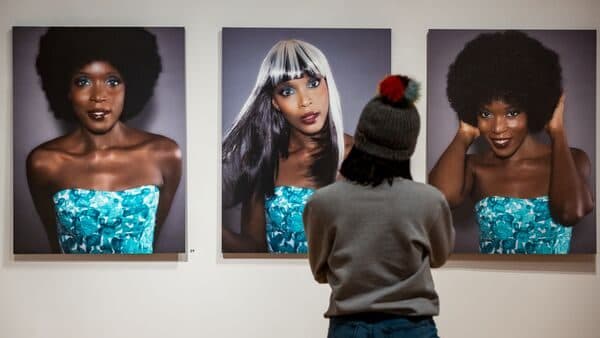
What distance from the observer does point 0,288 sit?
3.47m

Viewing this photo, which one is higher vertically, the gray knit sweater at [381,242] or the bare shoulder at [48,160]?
the bare shoulder at [48,160]

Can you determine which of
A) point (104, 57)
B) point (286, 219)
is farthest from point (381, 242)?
point (104, 57)

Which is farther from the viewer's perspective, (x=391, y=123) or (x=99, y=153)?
(x=99, y=153)

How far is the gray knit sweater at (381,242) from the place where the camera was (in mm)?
1981

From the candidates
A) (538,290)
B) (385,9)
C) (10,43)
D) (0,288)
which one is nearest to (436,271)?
(538,290)

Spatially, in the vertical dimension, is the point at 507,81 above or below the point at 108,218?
above

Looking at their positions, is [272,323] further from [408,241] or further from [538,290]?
[408,241]

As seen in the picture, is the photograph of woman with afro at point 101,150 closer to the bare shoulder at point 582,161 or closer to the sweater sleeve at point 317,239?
the sweater sleeve at point 317,239

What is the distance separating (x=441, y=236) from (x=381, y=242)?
19 centimetres

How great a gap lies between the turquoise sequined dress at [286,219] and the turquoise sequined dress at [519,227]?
832 mm

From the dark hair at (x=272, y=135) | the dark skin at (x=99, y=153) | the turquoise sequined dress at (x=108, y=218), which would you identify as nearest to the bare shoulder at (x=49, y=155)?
the dark skin at (x=99, y=153)

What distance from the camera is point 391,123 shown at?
6.54 ft

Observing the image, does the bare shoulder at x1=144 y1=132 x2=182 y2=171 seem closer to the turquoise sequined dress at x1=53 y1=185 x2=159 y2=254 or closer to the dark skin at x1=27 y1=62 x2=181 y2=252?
the dark skin at x1=27 y1=62 x2=181 y2=252

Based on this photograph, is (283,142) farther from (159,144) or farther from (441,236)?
(441,236)
